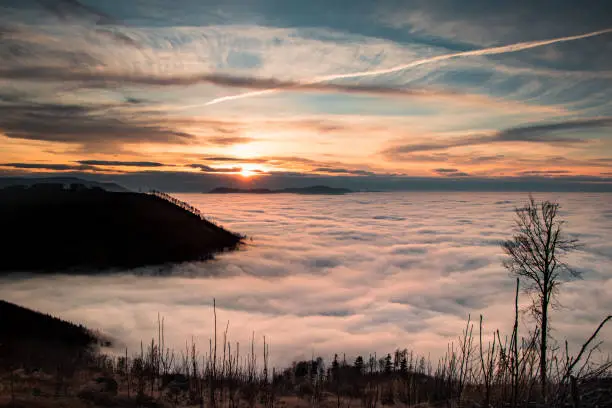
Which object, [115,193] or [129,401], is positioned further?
[115,193]

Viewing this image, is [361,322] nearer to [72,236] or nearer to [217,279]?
[217,279]

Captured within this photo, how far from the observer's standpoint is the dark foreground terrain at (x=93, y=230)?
94188mm

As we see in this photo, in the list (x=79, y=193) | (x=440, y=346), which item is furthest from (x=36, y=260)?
(x=440, y=346)

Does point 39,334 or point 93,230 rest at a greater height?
point 93,230

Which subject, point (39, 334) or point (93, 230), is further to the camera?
point (93, 230)

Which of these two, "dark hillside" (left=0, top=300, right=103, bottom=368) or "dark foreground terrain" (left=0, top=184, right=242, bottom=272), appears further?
"dark foreground terrain" (left=0, top=184, right=242, bottom=272)

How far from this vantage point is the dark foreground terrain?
9419cm

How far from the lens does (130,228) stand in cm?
10444

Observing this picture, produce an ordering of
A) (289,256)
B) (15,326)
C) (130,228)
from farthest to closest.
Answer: (289,256), (130,228), (15,326)

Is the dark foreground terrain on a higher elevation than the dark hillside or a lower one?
higher

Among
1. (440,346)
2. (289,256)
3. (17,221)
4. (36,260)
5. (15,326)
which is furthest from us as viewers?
(289,256)

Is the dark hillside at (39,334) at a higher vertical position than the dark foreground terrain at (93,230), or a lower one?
lower

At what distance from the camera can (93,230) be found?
10025 centimetres

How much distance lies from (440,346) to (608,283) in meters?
81.8
